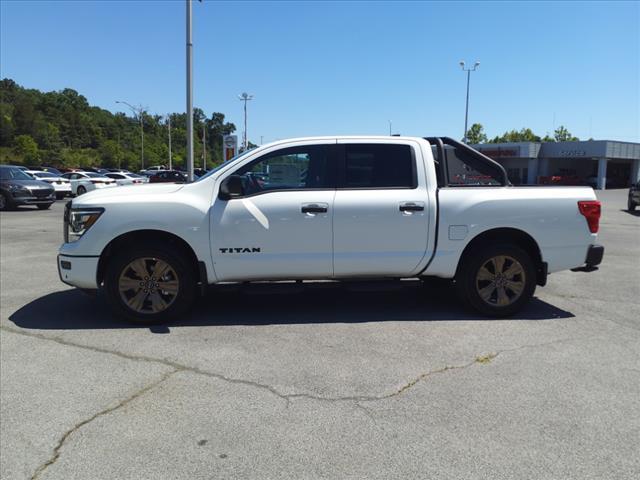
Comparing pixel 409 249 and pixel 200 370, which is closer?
pixel 200 370

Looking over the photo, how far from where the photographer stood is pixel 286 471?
2766mm

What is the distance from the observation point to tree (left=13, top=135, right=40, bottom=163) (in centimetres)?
8194

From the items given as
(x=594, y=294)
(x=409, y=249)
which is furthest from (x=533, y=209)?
(x=594, y=294)

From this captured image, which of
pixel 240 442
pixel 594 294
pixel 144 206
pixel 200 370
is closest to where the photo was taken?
pixel 240 442

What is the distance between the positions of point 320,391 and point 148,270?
2.41m

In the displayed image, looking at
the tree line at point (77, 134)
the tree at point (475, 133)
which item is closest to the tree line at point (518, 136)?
the tree at point (475, 133)

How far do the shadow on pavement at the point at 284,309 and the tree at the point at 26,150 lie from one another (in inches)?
3453

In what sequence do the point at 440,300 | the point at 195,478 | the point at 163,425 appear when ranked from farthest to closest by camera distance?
the point at 440,300 → the point at 163,425 → the point at 195,478

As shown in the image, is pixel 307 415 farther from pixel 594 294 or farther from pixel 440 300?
pixel 594 294

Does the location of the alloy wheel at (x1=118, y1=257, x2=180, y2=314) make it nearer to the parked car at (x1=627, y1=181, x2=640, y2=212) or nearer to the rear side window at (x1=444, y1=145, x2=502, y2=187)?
the rear side window at (x1=444, y1=145, x2=502, y2=187)

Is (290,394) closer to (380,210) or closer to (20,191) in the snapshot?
(380,210)

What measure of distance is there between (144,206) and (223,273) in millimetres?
1034

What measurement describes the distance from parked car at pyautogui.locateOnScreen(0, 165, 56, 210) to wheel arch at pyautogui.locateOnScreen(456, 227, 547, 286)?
62.2ft

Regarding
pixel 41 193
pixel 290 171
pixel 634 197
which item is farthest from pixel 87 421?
pixel 634 197
